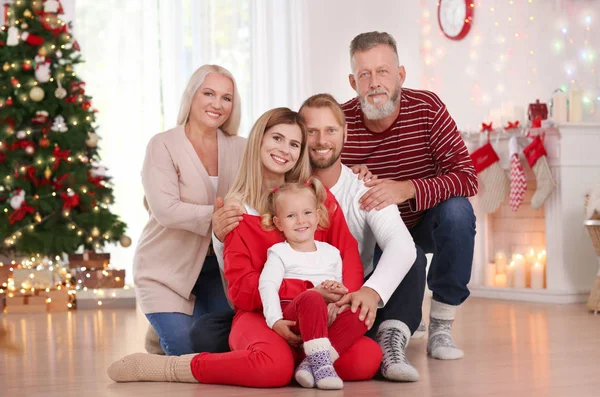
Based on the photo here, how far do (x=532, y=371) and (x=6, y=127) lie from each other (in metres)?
3.67

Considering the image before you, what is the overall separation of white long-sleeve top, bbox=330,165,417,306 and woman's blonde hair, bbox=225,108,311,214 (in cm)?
15

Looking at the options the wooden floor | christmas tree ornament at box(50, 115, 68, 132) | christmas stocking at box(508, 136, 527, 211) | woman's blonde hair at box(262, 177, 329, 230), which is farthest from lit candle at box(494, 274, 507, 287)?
woman's blonde hair at box(262, 177, 329, 230)

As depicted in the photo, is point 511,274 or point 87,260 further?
point 87,260

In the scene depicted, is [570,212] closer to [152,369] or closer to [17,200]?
[152,369]

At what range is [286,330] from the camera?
7.77ft

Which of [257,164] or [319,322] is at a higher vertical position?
[257,164]

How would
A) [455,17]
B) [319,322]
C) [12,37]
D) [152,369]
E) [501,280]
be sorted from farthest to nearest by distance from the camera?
1. [455,17]
2. [12,37]
3. [501,280]
4. [152,369]
5. [319,322]

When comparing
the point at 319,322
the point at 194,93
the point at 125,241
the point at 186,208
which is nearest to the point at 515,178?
the point at 125,241

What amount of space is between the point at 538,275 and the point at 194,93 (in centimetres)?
250

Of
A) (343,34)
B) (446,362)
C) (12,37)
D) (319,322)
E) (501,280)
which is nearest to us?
(319,322)

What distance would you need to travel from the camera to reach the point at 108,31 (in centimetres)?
622

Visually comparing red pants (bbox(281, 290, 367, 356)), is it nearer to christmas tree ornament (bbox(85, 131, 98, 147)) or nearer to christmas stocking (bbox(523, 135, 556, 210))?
christmas stocking (bbox(523, 135, 556, 210))

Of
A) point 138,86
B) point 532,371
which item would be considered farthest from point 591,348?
point 138,86

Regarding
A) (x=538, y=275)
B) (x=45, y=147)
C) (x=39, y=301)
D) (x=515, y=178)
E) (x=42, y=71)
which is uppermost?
(x=42, y=71)
